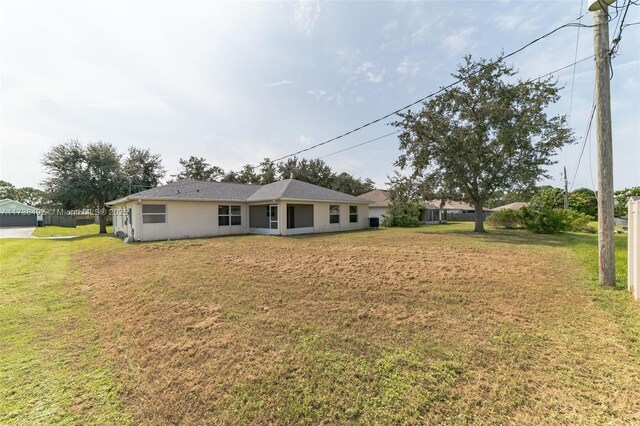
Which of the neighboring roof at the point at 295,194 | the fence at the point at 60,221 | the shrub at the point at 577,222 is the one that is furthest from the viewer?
the fence at the point at 60,221

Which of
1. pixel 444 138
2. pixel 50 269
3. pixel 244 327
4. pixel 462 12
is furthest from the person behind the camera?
pixel 444 138

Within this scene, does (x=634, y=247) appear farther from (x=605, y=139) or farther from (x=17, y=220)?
(x=17, y=220)

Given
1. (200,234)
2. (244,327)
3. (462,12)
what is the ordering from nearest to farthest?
(244,327)
(462,12)
(200,234)

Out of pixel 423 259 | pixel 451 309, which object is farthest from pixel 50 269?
pixel 423 259

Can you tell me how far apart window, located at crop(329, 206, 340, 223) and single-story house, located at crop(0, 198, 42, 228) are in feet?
124

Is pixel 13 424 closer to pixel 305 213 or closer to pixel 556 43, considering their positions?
pixel 556 43

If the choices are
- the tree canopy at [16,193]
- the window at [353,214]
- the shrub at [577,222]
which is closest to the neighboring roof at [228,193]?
the window at [353,214]

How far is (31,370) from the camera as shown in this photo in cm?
296

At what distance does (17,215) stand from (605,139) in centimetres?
5223

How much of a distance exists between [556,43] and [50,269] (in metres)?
15.9

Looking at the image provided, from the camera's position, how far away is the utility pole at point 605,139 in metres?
5.28

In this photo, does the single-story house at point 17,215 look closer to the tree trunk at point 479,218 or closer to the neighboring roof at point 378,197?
the neighboring roof at point 378,197

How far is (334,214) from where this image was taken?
2022 centimetres

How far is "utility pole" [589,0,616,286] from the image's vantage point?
528 centimetres
